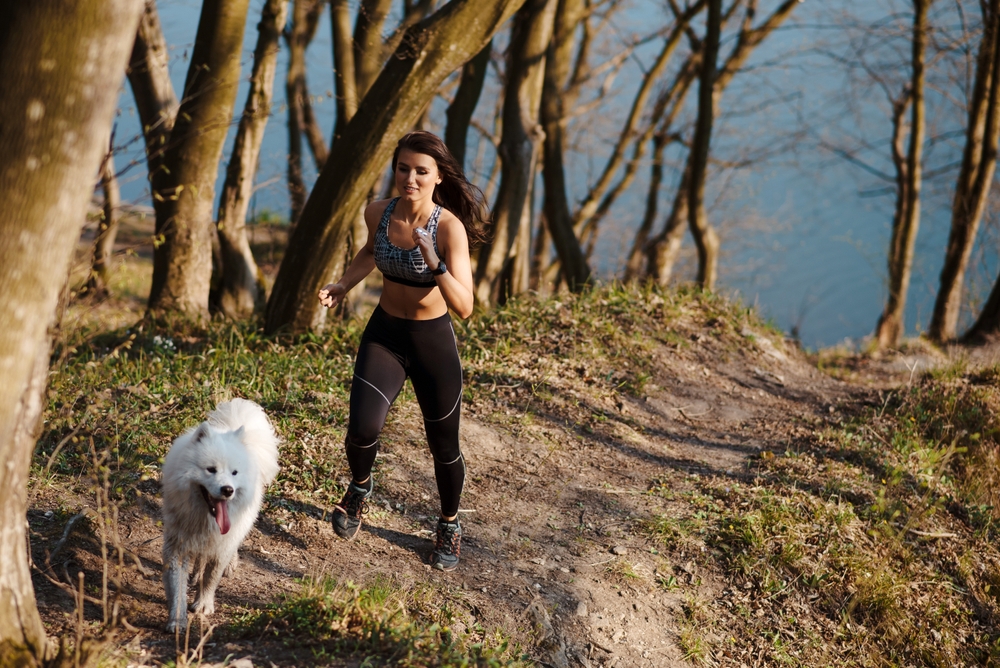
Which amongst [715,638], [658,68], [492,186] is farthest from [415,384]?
[492,186]

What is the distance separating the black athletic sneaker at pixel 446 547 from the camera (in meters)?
4.54

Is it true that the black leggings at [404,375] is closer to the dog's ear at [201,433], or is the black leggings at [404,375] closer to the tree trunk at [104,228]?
the dog's ear at [201,433]

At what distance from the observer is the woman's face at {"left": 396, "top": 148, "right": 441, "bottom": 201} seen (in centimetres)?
391

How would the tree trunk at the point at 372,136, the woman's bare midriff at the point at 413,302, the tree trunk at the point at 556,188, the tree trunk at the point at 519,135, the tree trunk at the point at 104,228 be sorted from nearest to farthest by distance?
1. the tree trunk at the point at 104,228
2. the woman's bare midriff at the point at 413,302
3. the tree trunk at the point at 372,136
4. the tree trunk at the point at 519,135
5. the tree trunk at the point at 556,188

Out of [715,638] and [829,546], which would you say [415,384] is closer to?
[715,638]

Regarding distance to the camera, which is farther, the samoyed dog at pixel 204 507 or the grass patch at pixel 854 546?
the grass patch at pixel 854 546

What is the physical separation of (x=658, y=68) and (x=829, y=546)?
11.6 m

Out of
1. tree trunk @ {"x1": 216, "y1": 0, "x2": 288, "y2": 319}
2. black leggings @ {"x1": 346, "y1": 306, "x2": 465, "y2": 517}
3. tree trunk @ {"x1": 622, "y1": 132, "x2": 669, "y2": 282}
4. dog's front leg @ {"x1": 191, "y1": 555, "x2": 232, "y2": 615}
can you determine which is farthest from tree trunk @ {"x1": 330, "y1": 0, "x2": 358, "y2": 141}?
tree trunk @ {"x1": 622, "y1": 132, "x2": 669, "y2": 282}

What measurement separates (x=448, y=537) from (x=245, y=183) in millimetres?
5885

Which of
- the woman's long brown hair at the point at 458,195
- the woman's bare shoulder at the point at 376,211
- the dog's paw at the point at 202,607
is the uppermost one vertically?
the woman's long brown hair at the point at 458,195

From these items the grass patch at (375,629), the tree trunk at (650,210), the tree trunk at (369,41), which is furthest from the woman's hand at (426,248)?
the tree trunk at (650,210)

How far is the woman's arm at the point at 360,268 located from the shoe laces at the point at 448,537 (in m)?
1.39

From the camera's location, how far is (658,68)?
49.2 ft

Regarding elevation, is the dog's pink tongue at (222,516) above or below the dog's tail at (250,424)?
below
